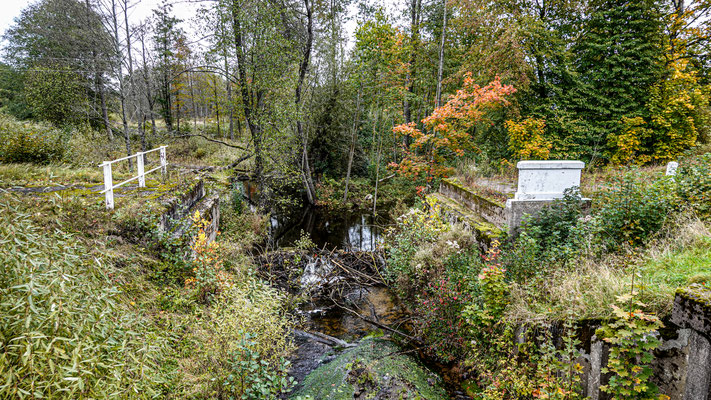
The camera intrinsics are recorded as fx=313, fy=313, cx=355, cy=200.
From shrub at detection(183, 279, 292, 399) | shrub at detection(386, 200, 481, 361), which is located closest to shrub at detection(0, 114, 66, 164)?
shrub at detection(183, 279, 292, 399)

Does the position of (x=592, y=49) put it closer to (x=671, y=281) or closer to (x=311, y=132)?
(x=671, y=281)

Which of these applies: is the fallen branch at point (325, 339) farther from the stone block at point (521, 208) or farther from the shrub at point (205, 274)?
the stone block at point (521, 208)

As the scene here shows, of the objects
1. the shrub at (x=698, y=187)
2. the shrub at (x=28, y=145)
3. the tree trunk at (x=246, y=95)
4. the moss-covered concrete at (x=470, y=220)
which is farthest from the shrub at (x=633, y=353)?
the shrub at (x=28, y=145)

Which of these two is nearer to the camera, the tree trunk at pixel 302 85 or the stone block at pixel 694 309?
the stone block at pixel 694 309

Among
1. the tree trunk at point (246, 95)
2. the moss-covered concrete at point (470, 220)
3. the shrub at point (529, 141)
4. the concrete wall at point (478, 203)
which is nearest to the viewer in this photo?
the moss-covered concrete at point (470, 220)

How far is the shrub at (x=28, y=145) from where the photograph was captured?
788cm

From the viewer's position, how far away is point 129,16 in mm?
9531

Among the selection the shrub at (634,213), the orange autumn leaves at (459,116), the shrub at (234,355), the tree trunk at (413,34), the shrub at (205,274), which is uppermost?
the tree trunk at (413,34)

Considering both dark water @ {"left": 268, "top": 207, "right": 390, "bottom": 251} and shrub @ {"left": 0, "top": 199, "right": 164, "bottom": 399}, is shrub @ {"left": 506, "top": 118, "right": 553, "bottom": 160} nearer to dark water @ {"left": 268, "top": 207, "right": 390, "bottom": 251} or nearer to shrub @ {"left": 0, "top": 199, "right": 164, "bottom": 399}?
dark water @ {"left": 268, "top": 207, "right": 390, "bottom": 251}

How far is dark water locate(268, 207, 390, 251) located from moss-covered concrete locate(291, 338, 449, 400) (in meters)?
5.69

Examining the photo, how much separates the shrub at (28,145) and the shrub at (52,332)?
328 inches

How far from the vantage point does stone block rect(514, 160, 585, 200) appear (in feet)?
18.1

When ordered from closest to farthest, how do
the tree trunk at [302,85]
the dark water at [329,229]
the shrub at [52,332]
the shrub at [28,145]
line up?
1. the shrub at [52,332]
2. the shrub at [28,145]
3. the dark water at [329,229]
4. the tree trunk at [302,85]

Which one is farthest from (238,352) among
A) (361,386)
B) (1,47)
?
(1,47)
